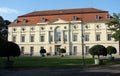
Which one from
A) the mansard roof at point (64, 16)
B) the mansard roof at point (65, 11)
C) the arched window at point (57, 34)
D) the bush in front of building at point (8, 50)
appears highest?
the mansard roof at point (65, 11)

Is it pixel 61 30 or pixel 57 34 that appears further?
pixel 57 34

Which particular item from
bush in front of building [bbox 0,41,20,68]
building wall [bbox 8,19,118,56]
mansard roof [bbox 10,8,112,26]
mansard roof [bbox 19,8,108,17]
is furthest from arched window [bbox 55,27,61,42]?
bush in front of building [bbox 0,41,20,68]

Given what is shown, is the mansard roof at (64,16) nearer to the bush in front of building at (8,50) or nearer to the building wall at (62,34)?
the building wall at (62,34)

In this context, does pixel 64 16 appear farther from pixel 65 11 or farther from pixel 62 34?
pixel 62 34

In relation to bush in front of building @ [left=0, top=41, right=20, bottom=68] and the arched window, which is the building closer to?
the arched window

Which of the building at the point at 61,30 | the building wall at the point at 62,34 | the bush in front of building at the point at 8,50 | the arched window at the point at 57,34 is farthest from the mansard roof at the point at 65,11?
the bush in front of building at the point at 8,50

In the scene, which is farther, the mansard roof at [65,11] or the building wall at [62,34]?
the mansard roof at [65,11]

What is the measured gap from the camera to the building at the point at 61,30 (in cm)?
8488

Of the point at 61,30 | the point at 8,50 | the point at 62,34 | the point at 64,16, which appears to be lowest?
the point at 8,50

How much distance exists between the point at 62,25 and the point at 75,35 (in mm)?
4985

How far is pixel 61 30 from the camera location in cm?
8894

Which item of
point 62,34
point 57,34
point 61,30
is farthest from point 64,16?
point 57,34

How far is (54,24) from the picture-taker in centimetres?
8875

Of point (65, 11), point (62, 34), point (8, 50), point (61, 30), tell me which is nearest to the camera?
point (8, 50)
